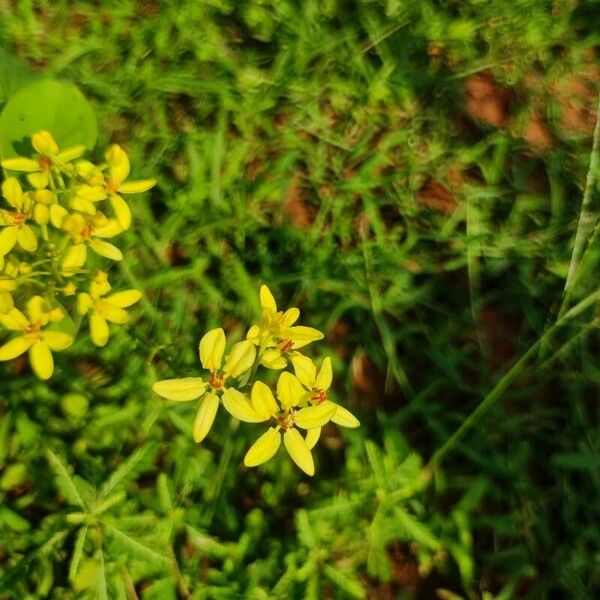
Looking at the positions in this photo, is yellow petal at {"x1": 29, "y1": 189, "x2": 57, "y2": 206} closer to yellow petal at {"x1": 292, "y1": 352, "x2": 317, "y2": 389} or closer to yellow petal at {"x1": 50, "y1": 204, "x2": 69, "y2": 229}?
yellow petal at {"x1": 50, "y1": 204, "x2": 69, "y2": 229}

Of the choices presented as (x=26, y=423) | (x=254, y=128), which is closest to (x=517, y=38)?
(x=254, y=128)

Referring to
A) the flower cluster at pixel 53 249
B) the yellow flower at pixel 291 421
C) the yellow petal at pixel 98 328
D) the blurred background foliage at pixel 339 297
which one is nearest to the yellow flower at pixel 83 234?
the flower cluster at pixel 53 249

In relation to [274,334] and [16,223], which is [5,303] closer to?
[16,223]

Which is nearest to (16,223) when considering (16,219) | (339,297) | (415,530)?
(16,219)

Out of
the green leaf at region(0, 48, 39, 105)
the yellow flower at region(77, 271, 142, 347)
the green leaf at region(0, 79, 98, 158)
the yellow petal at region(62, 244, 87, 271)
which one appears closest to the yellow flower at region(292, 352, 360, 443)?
the yellow flower at region(77, 271, 142, 347)

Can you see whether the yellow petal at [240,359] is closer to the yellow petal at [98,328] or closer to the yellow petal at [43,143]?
the yellow petal at [98,328]

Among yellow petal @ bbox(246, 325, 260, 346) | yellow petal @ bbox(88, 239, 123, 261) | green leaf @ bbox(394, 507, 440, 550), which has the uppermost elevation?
yellow petal @ bbox(88, 239, 123, 261)
